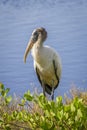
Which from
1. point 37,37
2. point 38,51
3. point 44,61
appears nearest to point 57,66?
point 44,61

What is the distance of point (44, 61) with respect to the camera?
6.38m

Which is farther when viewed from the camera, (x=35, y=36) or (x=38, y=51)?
(x=35, y=36)

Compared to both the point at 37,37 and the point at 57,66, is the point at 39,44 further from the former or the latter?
the point at 57,66

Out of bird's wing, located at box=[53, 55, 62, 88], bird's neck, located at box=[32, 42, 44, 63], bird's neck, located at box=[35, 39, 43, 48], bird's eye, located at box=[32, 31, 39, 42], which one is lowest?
bird's wing, located at box=[53, 55, 62, 88]

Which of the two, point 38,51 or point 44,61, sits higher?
point 38,51

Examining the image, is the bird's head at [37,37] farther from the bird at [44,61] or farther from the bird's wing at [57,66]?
the bird's wing at [57,66]

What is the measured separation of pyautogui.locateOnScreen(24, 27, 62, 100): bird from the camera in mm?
6344

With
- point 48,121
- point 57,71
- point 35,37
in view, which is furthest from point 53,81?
point 48,121

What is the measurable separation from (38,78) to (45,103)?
3712 millimetres

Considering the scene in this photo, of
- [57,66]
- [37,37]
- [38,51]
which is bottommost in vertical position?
[57,66]

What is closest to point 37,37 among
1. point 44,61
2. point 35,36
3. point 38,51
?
point 35,36

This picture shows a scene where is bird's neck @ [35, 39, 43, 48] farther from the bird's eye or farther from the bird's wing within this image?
the bird's wing

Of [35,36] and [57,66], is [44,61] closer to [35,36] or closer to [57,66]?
[57,66]

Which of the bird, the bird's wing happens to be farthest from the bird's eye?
the bird's wing
